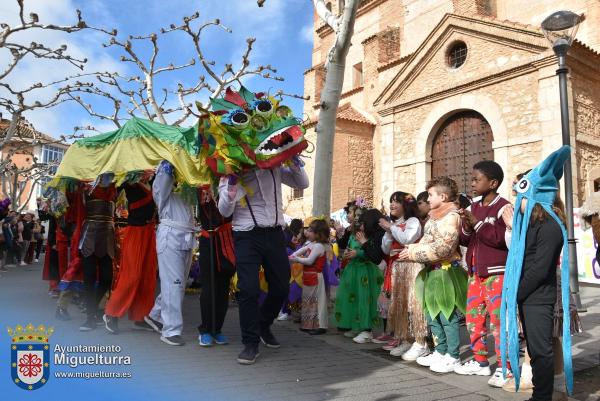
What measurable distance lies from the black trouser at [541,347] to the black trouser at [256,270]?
2186 millimetres

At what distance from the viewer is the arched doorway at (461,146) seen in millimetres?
14438

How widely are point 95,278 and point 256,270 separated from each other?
8.11ft

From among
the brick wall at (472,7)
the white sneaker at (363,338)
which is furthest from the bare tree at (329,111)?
the brick wall at (472,7)

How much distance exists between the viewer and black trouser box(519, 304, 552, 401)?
10.2 ft

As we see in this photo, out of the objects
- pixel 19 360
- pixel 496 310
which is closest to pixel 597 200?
pixel 496 310

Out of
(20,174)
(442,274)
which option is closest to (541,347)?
(442,274)

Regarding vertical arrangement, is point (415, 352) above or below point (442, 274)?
below

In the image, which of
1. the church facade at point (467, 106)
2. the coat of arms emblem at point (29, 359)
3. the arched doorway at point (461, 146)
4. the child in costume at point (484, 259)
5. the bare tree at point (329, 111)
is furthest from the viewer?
the arched doorway at point (461, 146)

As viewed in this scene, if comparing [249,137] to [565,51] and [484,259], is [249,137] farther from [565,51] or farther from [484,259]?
[565,51]

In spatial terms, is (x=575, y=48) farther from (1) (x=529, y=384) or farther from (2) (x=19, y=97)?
(2) (x=19, y=97)

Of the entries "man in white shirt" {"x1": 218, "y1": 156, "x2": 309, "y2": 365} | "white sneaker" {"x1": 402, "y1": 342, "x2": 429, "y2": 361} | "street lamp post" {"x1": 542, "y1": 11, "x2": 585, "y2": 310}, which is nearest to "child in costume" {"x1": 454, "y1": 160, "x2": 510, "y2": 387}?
"white sneaker" {"x1": 402, "y1": 342, "x2": 429, "y2": 361}

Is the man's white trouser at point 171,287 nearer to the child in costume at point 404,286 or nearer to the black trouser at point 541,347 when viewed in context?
the child in costume at point 404,286

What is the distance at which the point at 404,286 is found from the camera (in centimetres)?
482

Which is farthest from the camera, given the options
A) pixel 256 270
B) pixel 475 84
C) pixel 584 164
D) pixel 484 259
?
pixel 475 84
